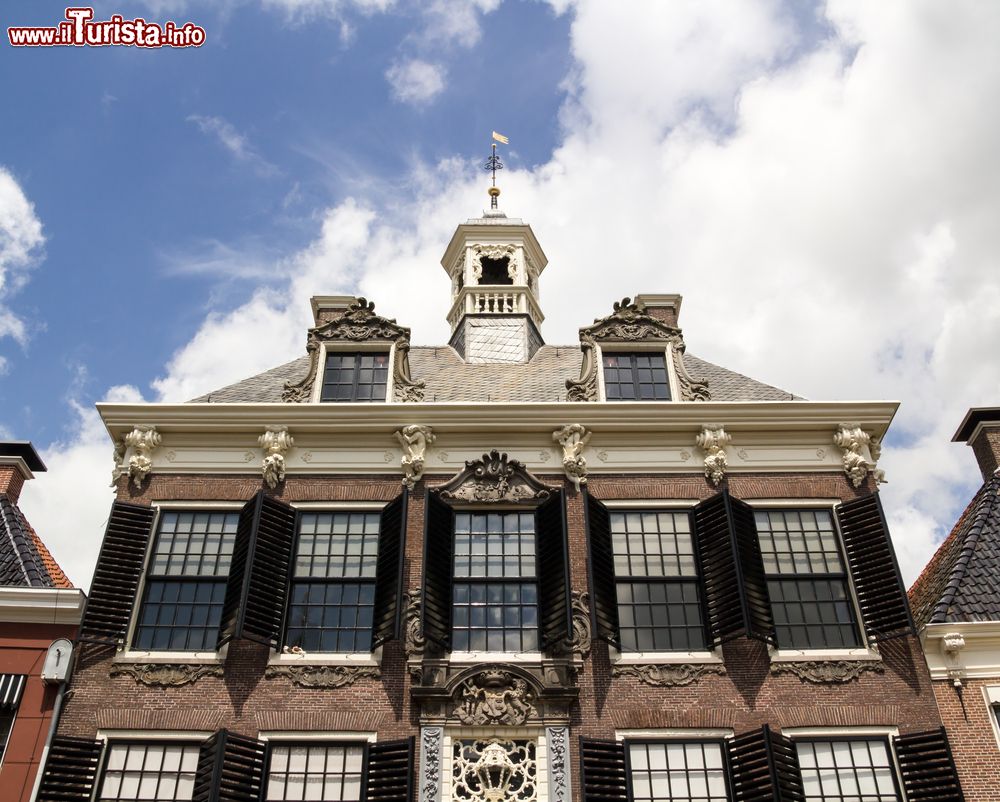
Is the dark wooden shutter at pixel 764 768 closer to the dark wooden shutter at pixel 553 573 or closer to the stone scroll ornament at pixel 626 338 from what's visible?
the dark wooden shutter at pixel 553 573

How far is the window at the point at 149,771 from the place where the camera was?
51.2 ft

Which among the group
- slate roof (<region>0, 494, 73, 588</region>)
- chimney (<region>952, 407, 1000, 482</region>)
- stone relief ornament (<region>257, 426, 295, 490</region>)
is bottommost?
slate roof (<region>0, 494, 73, 588</region>)

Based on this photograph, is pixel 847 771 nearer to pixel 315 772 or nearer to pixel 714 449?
pixel 714 449

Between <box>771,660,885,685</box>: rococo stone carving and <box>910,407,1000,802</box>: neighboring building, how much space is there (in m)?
1.23

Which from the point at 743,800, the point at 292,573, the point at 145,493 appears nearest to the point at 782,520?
the point at 743,800

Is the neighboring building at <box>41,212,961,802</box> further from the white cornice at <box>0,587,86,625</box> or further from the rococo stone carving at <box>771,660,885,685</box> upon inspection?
the white cornice at <box>0,587,86,625</box>

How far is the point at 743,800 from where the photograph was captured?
50.1ft

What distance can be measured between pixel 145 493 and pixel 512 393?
8455 mm

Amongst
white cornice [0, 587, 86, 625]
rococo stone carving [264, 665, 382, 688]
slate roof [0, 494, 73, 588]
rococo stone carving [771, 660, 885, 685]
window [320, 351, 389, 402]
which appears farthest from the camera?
window [320, 351, 389, 402]

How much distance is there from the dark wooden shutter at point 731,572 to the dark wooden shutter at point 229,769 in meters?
8.37

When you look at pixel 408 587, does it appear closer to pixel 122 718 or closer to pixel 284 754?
pixel 284 754

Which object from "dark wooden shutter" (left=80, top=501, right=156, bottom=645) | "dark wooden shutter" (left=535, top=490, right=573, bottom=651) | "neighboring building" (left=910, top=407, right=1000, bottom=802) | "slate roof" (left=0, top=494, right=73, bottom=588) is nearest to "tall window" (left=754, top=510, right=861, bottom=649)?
"neighboring building" (left=910, top=407, right=1000, bottom=802)

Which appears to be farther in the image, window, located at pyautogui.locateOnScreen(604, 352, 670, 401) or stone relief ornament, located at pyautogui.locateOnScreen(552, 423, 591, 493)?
window, located at pyautogui.locateOnScreen(604, 352, 670, 401)

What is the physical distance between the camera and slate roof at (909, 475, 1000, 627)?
57.2 feet
